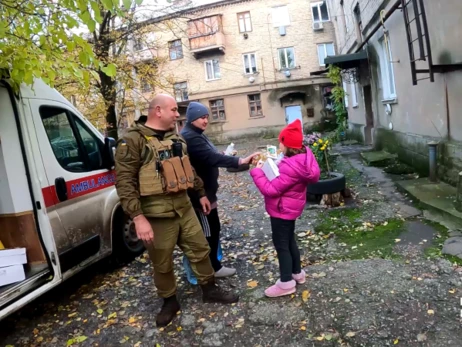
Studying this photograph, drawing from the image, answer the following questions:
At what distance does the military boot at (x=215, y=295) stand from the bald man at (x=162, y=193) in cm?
7

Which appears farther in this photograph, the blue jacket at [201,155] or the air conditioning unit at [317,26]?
the air conditioning unit at [317,26]

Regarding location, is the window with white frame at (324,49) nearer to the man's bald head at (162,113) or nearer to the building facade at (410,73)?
the building facade at (410,73)

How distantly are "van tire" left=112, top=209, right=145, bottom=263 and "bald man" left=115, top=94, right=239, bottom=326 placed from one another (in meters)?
1.56

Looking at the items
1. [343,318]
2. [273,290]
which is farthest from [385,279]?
[273,290]

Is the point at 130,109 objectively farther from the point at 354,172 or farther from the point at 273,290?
the point at 273,290

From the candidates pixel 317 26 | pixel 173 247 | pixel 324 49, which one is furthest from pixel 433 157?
pixel 317 26

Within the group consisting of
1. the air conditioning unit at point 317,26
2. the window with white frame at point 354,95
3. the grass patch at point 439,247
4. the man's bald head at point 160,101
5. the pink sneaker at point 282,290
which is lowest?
the grass patch at point 439,247

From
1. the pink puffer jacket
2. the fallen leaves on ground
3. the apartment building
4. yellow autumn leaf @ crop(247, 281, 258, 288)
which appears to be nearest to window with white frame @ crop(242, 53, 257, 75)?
the apartment building

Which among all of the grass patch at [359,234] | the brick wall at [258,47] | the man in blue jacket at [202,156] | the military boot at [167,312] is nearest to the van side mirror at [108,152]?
the man in blue jacket at [202,156]

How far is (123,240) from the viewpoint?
4.76m

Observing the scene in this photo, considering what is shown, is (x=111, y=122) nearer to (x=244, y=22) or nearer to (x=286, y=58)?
(x=286, y=58)

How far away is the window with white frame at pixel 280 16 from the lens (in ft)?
87.3

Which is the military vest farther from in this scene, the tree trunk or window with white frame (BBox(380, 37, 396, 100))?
the tree trunk

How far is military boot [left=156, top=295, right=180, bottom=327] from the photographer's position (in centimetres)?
329
